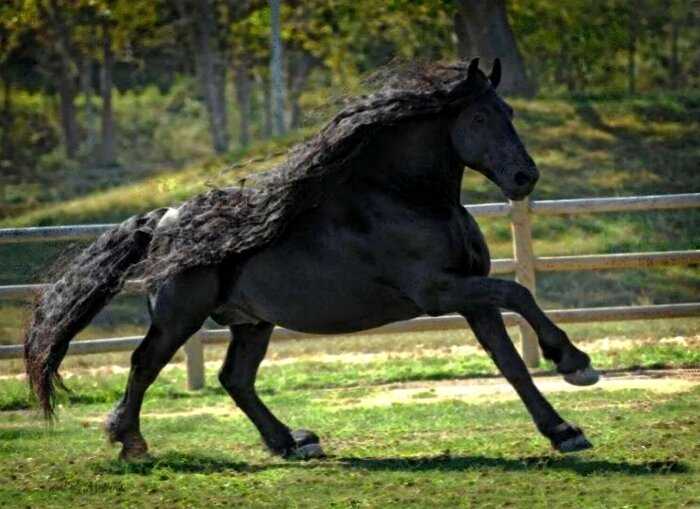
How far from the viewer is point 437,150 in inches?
338

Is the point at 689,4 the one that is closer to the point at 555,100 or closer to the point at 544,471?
the point at 555,100

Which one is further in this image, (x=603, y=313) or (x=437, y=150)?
(x=603, y=313)

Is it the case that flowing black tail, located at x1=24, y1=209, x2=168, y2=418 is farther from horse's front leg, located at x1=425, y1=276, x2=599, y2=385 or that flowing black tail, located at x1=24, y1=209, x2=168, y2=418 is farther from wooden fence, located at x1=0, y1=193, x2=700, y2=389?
wooden fence, located at x1=0, y1=193, x2=700, y2=389

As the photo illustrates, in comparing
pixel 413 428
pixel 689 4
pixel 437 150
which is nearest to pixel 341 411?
pixel 413 428

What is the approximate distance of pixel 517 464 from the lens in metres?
8.27

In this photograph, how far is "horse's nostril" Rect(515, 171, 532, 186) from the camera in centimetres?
827

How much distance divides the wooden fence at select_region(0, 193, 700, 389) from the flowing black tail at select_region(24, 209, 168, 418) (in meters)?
3.05

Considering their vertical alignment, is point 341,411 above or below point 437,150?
below

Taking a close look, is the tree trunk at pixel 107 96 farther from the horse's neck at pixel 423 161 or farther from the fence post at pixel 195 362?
the horse's neck at pixel 423 161

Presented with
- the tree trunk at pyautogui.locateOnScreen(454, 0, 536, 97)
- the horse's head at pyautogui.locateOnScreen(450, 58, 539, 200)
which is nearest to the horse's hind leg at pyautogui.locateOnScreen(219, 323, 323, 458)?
the horse's head at pyautogui.locateOnScreen(450, 58, 539, 200)

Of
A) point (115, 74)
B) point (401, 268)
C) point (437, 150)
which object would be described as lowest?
point (115, 74)

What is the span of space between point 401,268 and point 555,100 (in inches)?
693

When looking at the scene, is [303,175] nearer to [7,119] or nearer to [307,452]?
[307,452]

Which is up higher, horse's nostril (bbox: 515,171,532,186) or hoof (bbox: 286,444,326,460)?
horse's nostril (bbox: 515,171,532,186)
